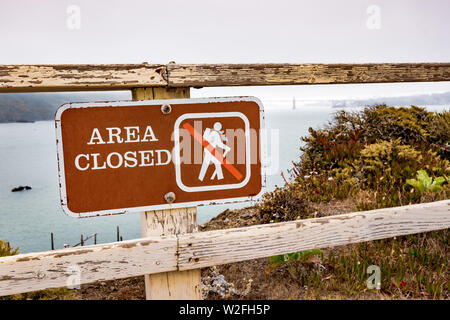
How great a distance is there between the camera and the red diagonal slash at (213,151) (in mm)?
2164

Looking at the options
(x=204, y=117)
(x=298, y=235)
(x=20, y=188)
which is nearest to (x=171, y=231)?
(x=204, y=117)

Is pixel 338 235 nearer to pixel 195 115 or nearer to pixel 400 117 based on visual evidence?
pixel 195 115

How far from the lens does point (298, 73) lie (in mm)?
2428

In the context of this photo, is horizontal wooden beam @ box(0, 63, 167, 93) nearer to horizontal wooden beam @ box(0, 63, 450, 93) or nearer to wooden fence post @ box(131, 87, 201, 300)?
horizontal wooden beam @ box(0, 63, 450, 93)

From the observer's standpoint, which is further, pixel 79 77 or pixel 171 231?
pixel 171 231

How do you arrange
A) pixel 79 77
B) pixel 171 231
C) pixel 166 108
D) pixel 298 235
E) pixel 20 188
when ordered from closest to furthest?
pixel 79 77 < pixel 166 108 < pixel 171 231 < pixel 298 235 < pixel 20 188

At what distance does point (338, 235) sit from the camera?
254 cm

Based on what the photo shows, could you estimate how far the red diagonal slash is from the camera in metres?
2.16

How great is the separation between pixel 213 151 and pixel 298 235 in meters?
0.77

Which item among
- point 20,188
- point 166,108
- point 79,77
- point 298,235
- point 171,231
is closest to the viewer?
point 79,77

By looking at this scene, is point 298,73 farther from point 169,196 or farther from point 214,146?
point 169,196

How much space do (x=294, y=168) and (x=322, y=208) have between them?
178 cm

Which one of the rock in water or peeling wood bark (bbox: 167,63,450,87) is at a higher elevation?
peeling wood bark (bbox: 167,63,450,87)

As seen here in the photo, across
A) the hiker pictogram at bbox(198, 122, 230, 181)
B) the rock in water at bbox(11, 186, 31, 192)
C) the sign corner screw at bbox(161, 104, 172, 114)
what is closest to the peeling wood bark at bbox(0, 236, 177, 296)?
the hiker pictogram at bbox(198, 122, 230, 181)
